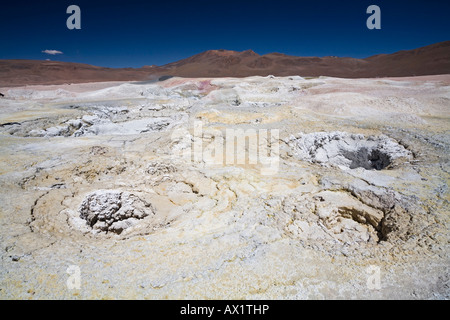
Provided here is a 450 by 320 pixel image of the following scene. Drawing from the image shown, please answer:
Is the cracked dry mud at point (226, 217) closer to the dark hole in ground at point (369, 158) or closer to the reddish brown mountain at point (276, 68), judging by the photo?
the dark hole in ground at point (369, 158)

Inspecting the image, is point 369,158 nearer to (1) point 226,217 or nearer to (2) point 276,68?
(1) point 226,217

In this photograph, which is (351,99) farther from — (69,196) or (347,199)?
(69,196)

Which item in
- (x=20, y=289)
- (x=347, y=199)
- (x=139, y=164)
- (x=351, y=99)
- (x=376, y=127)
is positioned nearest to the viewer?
(x=20, y=289)

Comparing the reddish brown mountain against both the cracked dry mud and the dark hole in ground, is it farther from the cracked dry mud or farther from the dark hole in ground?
the cracked dry mud

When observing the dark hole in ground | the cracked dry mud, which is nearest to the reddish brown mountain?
the dark hole in ground

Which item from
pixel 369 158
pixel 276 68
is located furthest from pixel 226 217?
pixel 276 68

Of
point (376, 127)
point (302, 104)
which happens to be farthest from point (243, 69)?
point (376, 127)
